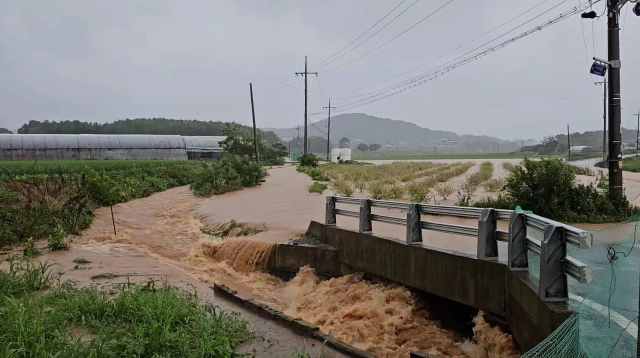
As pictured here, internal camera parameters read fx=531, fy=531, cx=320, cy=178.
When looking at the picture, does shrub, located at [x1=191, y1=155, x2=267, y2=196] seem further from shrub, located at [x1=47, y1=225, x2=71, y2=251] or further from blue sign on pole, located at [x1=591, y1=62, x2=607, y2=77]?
blue sign on pole, located at [x1=591, y1=62, x2=607, y2=77]

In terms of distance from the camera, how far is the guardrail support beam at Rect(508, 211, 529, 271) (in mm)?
7242

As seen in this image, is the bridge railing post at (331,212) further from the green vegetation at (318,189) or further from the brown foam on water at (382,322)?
the green vegetation at (318,189)

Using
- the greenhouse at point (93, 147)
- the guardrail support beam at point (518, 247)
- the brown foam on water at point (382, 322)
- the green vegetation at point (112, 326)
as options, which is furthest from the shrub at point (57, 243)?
the greenhouse at point (93, 147)

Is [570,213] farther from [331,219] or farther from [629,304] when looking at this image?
[629,304]

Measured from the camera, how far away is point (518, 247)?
7281 mm

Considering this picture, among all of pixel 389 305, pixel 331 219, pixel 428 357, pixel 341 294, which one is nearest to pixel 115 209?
pixel 331 219

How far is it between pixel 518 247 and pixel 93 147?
5900 cm

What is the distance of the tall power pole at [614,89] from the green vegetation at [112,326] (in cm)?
1161

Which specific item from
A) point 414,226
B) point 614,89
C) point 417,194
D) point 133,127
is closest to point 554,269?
point 414,226

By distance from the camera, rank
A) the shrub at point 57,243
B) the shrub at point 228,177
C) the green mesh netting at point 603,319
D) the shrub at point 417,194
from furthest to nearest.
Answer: the shrub at point 228,177 < the shrub at point 417,194 < the shrub at point 57,243 < the green mesh netting at point 603,319

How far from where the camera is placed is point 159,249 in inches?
669

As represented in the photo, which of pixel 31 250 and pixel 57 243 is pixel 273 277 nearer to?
pixel 57 243

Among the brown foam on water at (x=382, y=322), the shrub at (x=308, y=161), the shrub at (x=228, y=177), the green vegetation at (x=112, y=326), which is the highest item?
the shrub at (x=308, y=161)

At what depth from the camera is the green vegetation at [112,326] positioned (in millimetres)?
6066
